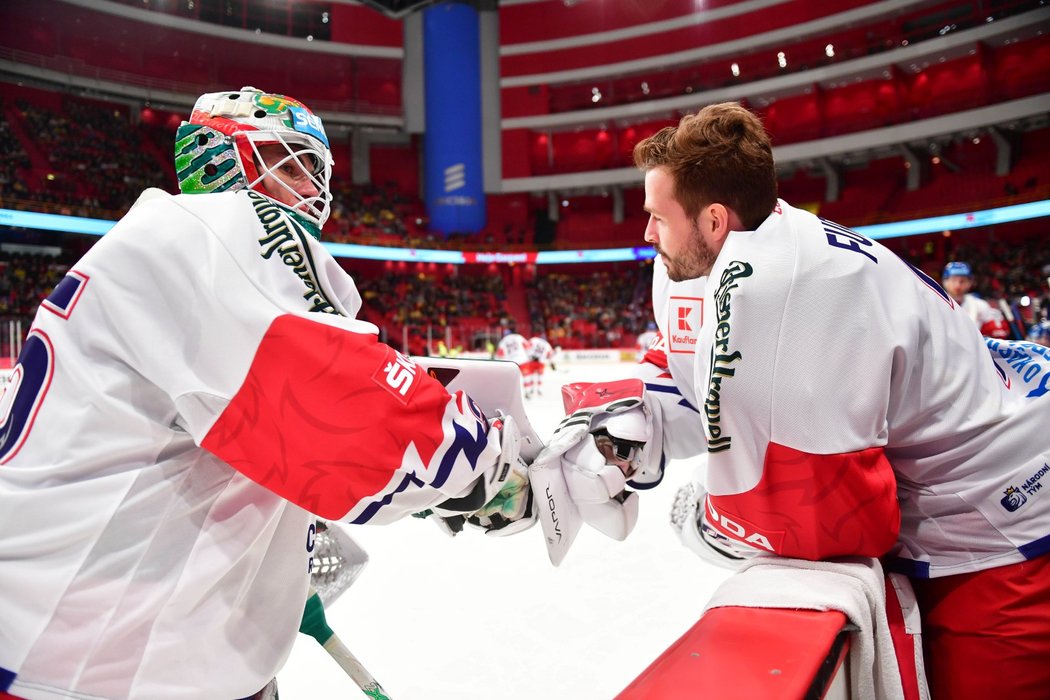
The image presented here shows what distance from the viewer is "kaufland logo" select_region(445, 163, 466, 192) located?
2508 cm

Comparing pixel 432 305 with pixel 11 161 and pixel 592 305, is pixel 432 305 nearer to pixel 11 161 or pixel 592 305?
pixel 592 305

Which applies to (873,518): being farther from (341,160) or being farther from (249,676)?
(341,160)

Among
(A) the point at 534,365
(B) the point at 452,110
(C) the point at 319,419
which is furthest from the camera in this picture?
(B) the point at 452,110

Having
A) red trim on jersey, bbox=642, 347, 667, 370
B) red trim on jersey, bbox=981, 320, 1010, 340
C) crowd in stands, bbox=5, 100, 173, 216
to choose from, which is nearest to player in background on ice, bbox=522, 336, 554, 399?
red trim on jersey, bbox=981, 320, 1010, 340

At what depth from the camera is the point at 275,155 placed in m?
1.46

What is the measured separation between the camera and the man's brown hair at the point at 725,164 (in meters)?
1.39

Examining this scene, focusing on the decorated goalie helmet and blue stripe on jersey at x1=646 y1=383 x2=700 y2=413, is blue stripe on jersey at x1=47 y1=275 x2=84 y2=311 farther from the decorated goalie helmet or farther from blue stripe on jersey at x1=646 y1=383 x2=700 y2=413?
blue stripe on jersey at x1=646 y1=383 x2=700 y2=413

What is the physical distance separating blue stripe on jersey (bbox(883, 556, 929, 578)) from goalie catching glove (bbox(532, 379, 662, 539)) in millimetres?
574

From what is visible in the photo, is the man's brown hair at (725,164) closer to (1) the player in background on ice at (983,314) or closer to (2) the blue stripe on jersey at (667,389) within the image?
(2) the blue stripe on jersey at (667,389)

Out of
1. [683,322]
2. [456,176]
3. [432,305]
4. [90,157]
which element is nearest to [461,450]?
[683,322]

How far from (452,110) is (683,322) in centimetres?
2480

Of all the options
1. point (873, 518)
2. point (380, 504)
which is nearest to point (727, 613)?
point (873, 518)

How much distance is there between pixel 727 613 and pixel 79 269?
107 cm

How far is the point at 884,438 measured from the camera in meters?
1.12
